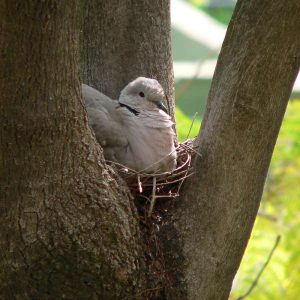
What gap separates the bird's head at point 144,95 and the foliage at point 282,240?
115 cm

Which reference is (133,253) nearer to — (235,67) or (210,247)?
(210,247)

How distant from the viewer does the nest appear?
13.0 feet

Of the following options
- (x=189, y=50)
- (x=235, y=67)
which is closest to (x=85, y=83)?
(x=235, y=67)

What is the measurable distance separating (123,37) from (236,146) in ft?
4.13

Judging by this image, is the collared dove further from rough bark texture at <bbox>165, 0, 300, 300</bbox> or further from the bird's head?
rough bark texture at <bbox>165, 0, 300, 300</bbox>

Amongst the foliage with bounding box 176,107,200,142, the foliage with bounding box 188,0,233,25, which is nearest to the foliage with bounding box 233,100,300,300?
the foliage with bounding box 176,107,200,142

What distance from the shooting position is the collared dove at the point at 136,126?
4.30m

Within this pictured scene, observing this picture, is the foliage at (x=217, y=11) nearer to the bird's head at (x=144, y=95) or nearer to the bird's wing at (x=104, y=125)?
the bird's head at (x=144, y=95)

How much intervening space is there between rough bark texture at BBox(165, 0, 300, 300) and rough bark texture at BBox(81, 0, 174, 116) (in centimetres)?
93

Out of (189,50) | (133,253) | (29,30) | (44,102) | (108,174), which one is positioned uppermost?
(29,30)

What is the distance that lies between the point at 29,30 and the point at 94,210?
0.81 metres

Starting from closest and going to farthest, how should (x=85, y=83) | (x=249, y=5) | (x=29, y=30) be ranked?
1. (x=29, y=30)
2. (x=249, y=5)
3. (x=85, y=83)

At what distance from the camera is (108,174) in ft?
11.1

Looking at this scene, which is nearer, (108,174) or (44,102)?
(44,102)
